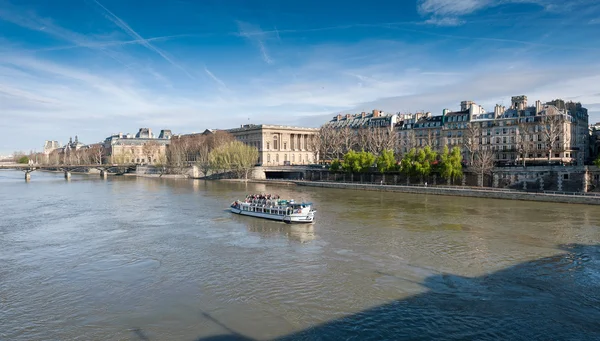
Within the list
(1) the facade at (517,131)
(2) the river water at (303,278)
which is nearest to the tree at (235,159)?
(1) the facade at (517,131)

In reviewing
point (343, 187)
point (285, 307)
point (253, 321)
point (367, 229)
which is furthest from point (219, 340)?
point (343, 187)

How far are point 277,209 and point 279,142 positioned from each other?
8189cm

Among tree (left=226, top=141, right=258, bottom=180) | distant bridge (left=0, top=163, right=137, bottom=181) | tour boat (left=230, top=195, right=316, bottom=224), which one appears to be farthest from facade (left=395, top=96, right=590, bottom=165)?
distant bridge (left=0, top=163, right=137, bottom=181)

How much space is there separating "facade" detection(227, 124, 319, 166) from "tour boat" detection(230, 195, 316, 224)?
70795mm

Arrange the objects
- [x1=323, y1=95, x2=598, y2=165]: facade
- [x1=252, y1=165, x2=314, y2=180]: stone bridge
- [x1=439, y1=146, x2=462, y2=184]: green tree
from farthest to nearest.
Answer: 1. [x1=252, y1=165, x2=314, y2=180]: stone bridge
2. [x1=323, y1=95, x2=598, y2=165]: facade
3. [x1=439, y1=146, x2=462, y2=184]: green tree

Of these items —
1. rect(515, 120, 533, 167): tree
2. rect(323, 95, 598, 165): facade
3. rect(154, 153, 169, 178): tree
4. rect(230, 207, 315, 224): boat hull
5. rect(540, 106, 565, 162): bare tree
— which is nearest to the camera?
rect(230, 207, 315, 224): boat hull

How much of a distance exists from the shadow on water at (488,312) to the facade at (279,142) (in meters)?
93.3

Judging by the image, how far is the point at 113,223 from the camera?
3841 centimetres

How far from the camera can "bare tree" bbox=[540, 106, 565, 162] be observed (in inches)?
2643

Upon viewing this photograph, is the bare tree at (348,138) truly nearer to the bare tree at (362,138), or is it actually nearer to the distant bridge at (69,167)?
the bare tree at (362,138)

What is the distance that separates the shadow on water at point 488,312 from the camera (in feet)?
51.5

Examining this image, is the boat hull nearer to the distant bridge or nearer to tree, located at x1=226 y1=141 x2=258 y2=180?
tree, located at x1=226 y1=141 x2=258 y2=180

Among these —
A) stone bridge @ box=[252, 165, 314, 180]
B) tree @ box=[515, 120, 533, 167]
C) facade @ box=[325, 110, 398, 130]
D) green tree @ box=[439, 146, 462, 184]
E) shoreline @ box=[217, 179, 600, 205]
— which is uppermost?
facade @ box=[325, 110, 398, 130]

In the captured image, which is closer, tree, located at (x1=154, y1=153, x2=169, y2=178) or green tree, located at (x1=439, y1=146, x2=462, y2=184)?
green tree, located at (x1=439, y1=146, x2=462, y2=184)
